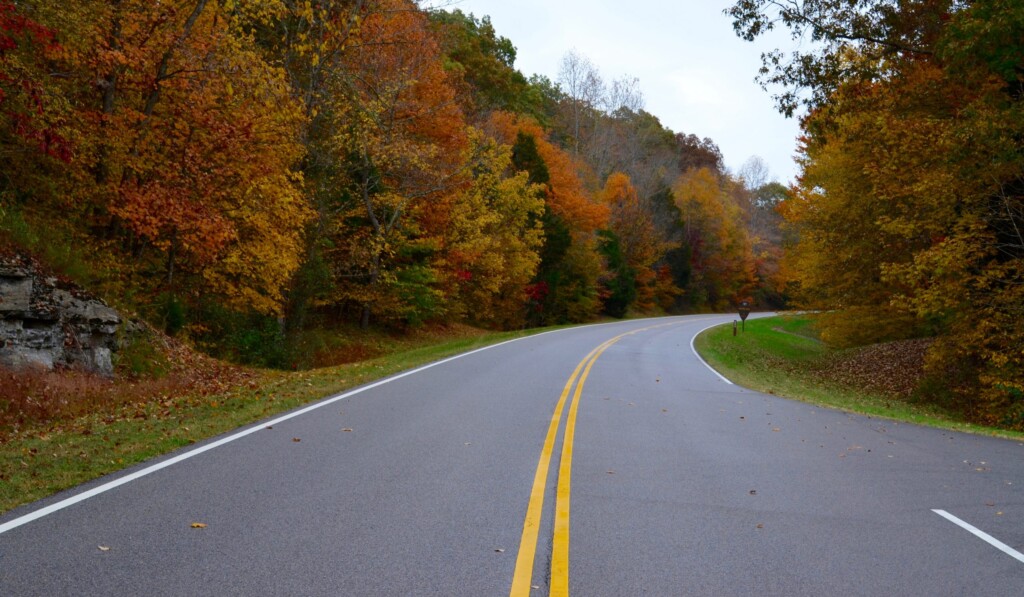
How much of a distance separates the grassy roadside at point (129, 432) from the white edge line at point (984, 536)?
22.8 ft

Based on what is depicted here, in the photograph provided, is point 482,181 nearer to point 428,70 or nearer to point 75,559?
point 428,70

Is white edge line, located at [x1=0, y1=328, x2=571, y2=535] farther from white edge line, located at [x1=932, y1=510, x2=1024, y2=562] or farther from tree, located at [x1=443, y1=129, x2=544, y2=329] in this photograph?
tree, located at [x1=443, y1=129, x2=544, y2=329]

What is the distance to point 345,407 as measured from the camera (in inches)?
392

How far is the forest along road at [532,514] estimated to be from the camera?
4.06 meters

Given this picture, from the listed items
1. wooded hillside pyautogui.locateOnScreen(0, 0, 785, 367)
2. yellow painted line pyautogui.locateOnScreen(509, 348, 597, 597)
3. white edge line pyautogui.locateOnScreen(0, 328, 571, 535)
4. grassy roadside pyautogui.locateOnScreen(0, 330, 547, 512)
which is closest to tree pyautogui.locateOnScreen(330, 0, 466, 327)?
wooded hillside pyautogui.locateOnScreen(0, 0, 785, 367)

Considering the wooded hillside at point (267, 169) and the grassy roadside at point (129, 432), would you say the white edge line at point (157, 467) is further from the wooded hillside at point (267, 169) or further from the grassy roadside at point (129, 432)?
the wooded hillside at point (267, 169)

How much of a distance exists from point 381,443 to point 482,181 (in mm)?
24757

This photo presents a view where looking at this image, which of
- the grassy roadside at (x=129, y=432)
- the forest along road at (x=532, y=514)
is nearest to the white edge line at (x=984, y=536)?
the forest along road at (x=532, y=514)

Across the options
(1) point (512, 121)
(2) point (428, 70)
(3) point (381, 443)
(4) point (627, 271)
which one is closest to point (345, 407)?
(3) point (381, 443)

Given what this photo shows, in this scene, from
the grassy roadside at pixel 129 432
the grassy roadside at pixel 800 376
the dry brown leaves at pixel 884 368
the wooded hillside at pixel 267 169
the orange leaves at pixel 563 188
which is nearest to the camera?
the grassy roadside at pixel 129 432

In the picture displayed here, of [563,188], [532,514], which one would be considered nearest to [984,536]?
[532,514]

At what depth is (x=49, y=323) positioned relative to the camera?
1105cm

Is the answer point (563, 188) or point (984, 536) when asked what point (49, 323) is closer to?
point (984, 536)

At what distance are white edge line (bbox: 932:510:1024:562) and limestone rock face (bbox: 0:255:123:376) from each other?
37.9ft
